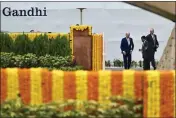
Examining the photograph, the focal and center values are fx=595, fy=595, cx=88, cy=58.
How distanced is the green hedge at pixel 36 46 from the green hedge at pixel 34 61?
0.32m

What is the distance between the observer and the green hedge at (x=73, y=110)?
6.02 meters

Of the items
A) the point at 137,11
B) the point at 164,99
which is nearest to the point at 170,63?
the point at 164,99

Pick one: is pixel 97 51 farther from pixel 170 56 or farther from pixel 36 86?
pixel 36 86

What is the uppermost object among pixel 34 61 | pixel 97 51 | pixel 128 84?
pixel 97 51

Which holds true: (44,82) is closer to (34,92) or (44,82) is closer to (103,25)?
(34,92)

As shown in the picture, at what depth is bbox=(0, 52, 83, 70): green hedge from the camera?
42.9ft

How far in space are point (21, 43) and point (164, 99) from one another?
8.53 meters

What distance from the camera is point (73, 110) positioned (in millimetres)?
6082

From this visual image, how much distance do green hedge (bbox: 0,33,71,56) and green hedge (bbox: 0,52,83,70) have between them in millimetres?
318

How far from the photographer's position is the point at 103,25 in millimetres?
23391

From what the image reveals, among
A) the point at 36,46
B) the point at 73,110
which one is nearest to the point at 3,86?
the point at 73,110

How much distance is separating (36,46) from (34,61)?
85 centimetres

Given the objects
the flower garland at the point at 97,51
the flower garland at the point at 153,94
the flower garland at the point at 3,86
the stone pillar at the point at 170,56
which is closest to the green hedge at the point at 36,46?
the flower garland at the point at 97,51

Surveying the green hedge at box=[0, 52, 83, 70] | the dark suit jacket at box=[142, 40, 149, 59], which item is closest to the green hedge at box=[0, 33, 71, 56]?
the green hedge at box=[0, 52, 83, 70]
